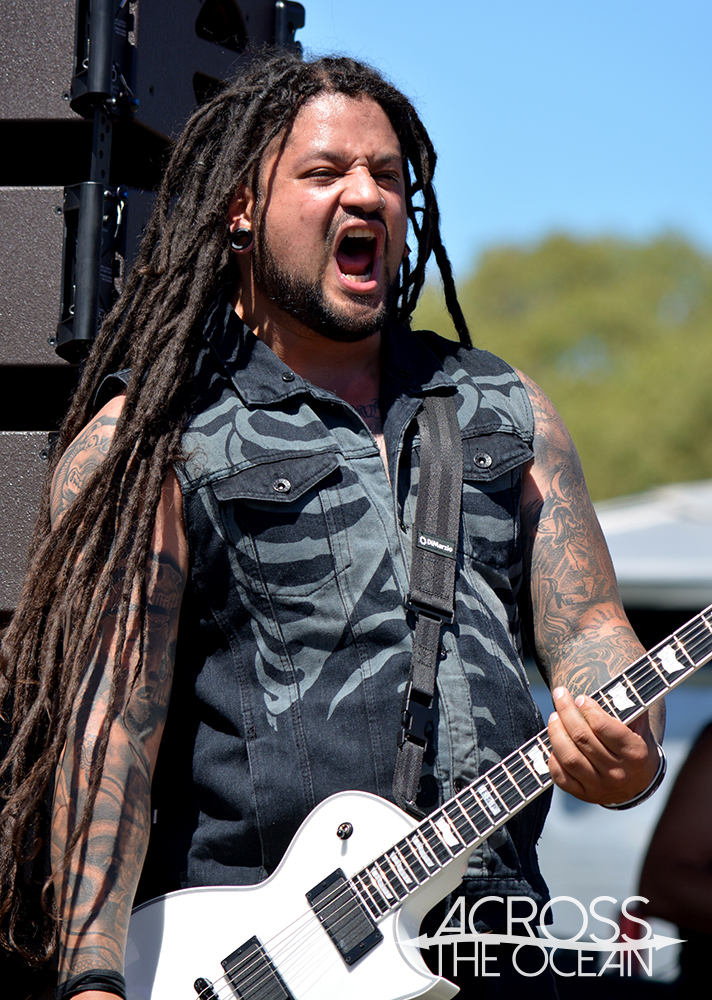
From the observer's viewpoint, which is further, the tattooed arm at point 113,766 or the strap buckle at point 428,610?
the strap buckle at point 428,610

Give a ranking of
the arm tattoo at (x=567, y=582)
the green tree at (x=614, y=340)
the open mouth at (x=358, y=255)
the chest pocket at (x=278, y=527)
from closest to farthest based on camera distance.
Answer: the chest pocket at (x=278, y=527) → the arm tattoo at (x=567, y=582) → the open mouth at (x=358, y=255) → the green tree at (x=614, y=340)

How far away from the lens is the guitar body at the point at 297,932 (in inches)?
78.9

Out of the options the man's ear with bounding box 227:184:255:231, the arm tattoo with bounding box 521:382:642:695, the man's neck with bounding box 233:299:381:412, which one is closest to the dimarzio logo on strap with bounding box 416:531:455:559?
the arm tattoo with bounding box 521:382:642:695

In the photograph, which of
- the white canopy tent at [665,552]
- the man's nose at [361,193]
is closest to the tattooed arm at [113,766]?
the man's nose at [361,193]

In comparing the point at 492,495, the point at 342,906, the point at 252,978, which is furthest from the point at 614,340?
the point at 252,978

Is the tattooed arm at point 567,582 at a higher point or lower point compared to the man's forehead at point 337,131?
lower

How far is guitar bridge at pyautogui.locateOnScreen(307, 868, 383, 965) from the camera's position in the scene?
203 centimetres

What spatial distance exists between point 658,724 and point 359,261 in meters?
1.19

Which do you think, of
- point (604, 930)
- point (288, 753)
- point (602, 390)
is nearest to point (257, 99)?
point (288, 753)

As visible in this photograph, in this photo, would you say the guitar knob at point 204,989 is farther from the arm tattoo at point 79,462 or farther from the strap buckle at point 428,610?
the arm tattoo at point 79,462

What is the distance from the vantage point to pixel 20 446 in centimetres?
253

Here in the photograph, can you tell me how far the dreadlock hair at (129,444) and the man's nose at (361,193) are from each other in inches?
8.7

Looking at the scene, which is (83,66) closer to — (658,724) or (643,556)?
(658,724)

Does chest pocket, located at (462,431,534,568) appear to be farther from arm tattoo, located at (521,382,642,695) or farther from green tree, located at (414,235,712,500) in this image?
green tree, located at (414,235,712,500)
